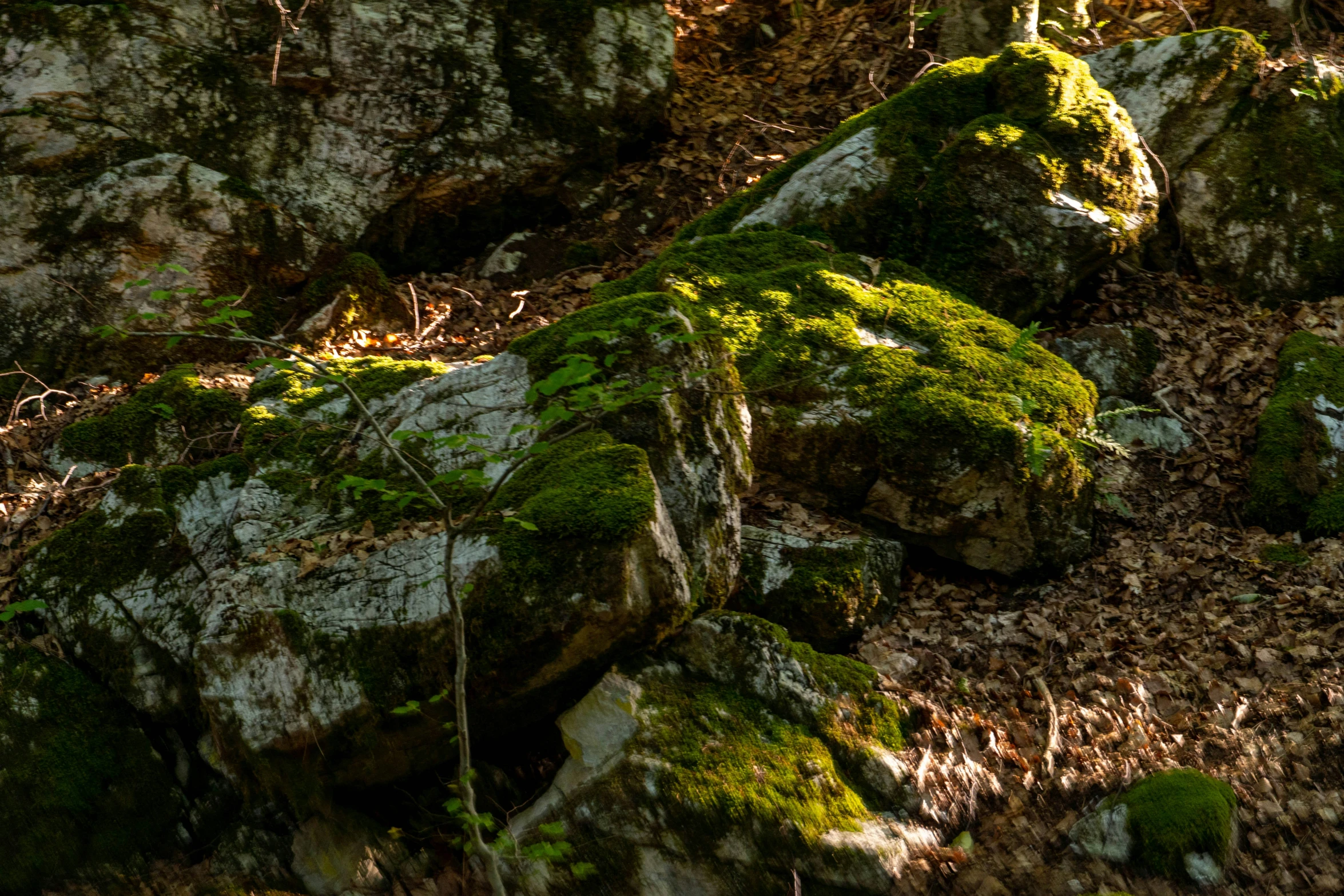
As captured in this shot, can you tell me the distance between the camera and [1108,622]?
5.13 meters

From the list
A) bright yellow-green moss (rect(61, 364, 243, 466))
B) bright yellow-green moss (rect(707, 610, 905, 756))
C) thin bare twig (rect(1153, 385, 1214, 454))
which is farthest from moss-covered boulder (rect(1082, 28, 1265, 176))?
bright yellow-green moss (rect(61, 364, 243, 466))

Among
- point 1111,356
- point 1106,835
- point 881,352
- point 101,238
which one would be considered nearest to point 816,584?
point 881,352

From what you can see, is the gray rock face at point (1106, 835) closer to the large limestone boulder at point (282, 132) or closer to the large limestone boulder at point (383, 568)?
the large limestone boulder at point (383, 568)

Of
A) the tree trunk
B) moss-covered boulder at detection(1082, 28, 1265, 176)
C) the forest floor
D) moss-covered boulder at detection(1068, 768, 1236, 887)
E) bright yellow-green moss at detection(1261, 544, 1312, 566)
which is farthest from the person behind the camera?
the tree trunk

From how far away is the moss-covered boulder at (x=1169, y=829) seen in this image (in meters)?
3.50

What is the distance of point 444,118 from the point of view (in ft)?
26.5

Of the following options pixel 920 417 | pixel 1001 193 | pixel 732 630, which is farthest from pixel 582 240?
pixel 732 630

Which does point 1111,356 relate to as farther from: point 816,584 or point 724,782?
point 724,782

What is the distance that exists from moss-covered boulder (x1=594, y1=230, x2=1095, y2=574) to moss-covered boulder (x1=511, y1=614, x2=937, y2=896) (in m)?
1.47

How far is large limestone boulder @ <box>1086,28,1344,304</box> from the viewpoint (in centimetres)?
Result: 722

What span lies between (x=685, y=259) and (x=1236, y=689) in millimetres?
4046

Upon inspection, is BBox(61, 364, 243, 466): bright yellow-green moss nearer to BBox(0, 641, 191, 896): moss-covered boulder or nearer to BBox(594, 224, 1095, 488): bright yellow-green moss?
BBox(0, 641, 191, 896): moss-covered boulder

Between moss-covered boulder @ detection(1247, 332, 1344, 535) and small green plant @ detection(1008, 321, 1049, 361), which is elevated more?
small green plant @ detection(1008, 321, 1049, 361)

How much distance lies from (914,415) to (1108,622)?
1.56m
